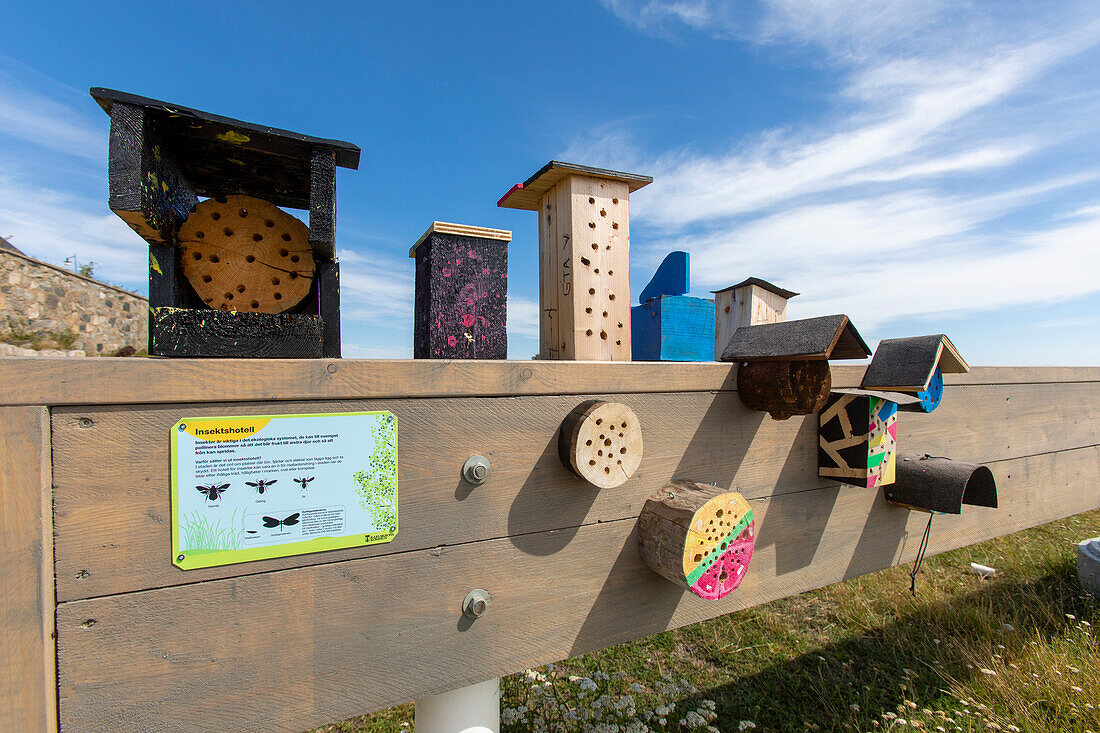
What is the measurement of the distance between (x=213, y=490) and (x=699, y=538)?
111 cm

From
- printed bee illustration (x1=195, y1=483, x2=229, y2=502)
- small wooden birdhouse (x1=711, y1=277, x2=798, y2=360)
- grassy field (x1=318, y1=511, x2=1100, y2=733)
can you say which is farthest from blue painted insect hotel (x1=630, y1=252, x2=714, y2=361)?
grassy field (x1=318, y1=511, x2=1100, y2=733)

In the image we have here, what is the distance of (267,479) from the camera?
98 cm

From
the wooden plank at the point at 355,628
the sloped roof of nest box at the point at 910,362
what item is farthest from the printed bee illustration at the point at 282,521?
the sloped roof of nest box at the point at 910,362

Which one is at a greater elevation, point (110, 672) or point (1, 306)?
point (1, 306)

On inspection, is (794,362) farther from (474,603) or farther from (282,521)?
(282,521)

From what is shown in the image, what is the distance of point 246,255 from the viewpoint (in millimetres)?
1221

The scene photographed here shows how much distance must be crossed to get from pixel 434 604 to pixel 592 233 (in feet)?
3.92

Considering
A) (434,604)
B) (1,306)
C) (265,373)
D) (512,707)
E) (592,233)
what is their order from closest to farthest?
1. (265,373)
2. (434,604)
3. (592,233)
4. (512,707)
5. (1,306)

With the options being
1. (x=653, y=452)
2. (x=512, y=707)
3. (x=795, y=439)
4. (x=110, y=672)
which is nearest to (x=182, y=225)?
(x=110, y=672)

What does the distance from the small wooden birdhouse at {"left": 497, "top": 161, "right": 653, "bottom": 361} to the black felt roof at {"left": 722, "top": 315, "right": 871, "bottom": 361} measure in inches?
15.7

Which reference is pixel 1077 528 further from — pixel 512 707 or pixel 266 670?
pixel 266 670

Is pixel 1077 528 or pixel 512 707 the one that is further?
pixel 1077 528

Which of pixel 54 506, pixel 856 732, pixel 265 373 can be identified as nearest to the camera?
pixel 54 506

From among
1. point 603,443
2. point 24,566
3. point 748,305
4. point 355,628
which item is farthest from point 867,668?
point 24,566
